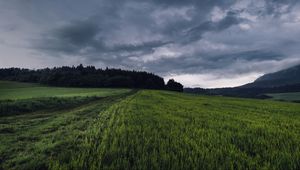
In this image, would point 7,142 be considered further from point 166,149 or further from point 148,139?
point 166,149

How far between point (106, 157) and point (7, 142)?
5336 mm

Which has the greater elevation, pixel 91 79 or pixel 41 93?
pixel 91 79

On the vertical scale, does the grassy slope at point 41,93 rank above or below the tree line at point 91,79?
below

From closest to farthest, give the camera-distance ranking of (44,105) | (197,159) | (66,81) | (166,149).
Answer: (197,159) → (166,149) → (44,105) → (66,81)

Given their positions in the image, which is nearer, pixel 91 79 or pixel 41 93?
pixel 41 93

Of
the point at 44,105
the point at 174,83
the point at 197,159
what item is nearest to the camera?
the point at 197,159

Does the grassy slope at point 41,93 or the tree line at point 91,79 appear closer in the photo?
the grassy slope at point 41,93

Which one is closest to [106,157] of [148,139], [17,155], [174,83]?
[148,139]

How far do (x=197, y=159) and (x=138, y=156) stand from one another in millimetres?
1793

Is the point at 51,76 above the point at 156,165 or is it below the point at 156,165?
above

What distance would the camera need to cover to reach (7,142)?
354 inches

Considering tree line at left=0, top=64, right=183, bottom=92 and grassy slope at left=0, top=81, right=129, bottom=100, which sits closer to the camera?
grassy slope at left=0, top=81, right=129, bottom=100

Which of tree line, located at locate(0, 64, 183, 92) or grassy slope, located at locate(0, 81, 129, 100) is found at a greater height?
tree line, located at locate(0, 64, 183, 92)

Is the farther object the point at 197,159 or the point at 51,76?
the point at 51,76
